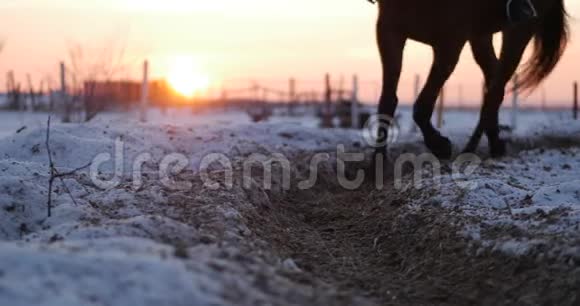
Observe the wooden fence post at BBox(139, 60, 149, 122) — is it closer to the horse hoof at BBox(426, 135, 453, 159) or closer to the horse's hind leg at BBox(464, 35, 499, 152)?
the horse's hind leg at BBox(464, 35, 499, 152)

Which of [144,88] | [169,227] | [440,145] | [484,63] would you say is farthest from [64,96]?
[169,227]

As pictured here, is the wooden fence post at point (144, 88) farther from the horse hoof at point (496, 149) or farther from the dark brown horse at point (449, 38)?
the horse hoof at point (496, 149)

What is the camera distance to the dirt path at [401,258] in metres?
2.85

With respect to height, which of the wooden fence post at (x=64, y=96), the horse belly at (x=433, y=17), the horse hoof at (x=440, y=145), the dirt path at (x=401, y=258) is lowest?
the dirt path at (x=401, y=258)

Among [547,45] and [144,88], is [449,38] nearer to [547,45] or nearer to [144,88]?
[547,45]

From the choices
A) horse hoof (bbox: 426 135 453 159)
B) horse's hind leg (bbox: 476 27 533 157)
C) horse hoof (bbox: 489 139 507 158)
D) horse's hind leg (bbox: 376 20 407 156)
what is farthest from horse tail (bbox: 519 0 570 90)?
horse hoof (bbox: 426 135 453 159)

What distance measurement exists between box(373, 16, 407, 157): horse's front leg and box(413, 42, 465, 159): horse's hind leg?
38 centimetres

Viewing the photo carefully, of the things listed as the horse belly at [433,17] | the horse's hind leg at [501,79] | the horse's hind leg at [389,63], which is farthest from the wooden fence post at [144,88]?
the horse belly at [433,17]

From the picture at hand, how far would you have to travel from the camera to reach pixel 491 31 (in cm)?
607

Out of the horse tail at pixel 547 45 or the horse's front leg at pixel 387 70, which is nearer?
the horse's front leg at pixel 387 70

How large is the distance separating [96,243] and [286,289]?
2.79ft

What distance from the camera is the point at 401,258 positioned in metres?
3.62

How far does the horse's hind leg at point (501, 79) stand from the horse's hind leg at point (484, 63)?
193 mm

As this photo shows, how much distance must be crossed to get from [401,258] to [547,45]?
4.88 m
